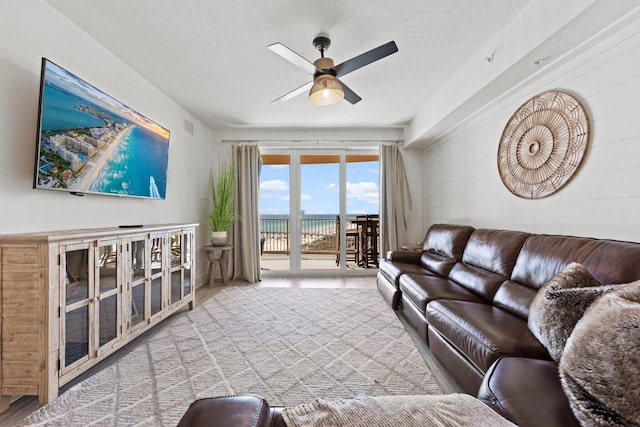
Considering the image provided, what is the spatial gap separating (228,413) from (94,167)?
90.3 inches

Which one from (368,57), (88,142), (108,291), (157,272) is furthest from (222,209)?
(368,57)

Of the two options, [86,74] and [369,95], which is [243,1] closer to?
[86,74]

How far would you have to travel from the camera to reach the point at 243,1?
183cm

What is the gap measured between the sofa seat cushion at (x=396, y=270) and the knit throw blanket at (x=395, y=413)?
2241 mm

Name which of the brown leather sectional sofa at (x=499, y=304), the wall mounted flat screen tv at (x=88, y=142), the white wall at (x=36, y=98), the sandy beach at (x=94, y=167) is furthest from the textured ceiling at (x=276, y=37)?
the brown leather sectional sofa at (x=499, y=304)

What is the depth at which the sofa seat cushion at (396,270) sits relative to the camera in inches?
117

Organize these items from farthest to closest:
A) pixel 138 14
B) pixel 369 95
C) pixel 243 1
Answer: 1. pixel 369 95
2. pixel 138 14
3. pixel 243 1

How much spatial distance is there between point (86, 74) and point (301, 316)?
9.60ft

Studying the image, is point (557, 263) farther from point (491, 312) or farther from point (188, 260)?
point (188, 260)

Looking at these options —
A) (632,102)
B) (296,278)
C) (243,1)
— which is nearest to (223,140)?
(296,278)

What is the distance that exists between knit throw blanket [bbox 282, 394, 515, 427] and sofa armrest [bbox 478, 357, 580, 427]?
20cm

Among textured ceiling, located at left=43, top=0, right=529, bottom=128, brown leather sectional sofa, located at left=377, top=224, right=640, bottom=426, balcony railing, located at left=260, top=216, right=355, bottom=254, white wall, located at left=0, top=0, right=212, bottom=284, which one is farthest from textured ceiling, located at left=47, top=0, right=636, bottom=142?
balcony railing, located at left=260, top=216, right=355, bottom=254

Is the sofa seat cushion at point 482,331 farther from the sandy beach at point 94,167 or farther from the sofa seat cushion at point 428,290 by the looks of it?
the sandy beach at point 94,167

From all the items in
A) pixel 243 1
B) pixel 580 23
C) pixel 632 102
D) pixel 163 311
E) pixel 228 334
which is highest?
pixel 243 1
